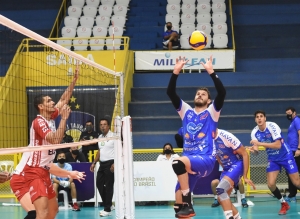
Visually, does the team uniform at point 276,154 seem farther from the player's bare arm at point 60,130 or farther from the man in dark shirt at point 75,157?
the player's bare arm at point 60,130

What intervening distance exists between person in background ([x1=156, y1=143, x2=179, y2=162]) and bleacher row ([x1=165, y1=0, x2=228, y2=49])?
6730mm

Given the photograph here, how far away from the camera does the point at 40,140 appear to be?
300 inches

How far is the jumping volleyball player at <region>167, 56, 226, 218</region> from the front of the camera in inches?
311

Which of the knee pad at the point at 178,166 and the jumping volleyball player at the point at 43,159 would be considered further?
the knee pad at the point at 178,166

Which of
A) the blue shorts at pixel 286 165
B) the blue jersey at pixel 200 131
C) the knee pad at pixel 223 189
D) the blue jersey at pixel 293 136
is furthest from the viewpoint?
the blue jersey at pixel 293 136

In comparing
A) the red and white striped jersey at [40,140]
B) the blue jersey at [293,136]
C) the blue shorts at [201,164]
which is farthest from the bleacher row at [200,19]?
the red and white striped jersey at [40,140]

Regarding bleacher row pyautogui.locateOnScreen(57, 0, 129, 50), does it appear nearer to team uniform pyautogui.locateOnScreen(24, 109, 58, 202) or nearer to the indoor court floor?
the indoor court floor

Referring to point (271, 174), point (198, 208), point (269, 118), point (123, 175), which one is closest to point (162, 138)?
point (269, 118)

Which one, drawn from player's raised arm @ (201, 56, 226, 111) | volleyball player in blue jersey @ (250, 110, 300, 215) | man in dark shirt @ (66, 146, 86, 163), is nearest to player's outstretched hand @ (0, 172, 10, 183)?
player's raised arm @ (201, 56, 226, 111)

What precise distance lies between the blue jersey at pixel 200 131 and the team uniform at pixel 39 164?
1722 millimetres

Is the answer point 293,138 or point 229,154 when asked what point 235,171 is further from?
point 293,138

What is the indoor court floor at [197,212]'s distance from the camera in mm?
12562

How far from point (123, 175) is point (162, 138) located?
8165 mm

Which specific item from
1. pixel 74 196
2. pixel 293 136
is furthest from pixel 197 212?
pixel 293 136
